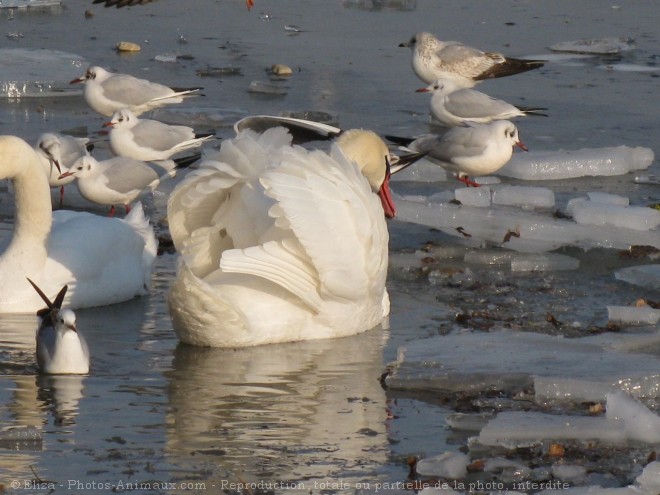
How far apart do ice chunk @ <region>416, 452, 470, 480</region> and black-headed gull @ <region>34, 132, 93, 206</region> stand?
17.6 ft

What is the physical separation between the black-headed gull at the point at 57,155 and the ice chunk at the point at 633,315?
13.7ft

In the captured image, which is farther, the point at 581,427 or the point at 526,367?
the point at 526,367

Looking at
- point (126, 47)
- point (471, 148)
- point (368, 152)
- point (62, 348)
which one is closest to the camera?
point (62, 348)

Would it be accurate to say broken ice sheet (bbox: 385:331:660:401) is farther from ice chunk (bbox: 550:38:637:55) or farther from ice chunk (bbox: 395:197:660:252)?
ice chunk (bbox: 550:38:637:55)

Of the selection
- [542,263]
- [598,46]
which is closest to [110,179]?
[542,263]

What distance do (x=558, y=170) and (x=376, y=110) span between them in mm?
2560

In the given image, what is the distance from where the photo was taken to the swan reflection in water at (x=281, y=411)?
4.62 metres

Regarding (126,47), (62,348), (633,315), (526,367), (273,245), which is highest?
(273,245)

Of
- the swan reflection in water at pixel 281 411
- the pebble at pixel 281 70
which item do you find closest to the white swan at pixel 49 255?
the swan reflection in water at pixel 281 411

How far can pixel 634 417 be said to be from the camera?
16.3ft

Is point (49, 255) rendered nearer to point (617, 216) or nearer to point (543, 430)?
point (543, 430)

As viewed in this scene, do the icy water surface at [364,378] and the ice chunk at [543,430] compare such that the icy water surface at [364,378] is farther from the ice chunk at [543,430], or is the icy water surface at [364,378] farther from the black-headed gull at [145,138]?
the black-headed gull at [145,138]

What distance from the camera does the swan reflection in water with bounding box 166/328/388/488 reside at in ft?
15.2

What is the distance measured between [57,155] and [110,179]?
1.45 feet
